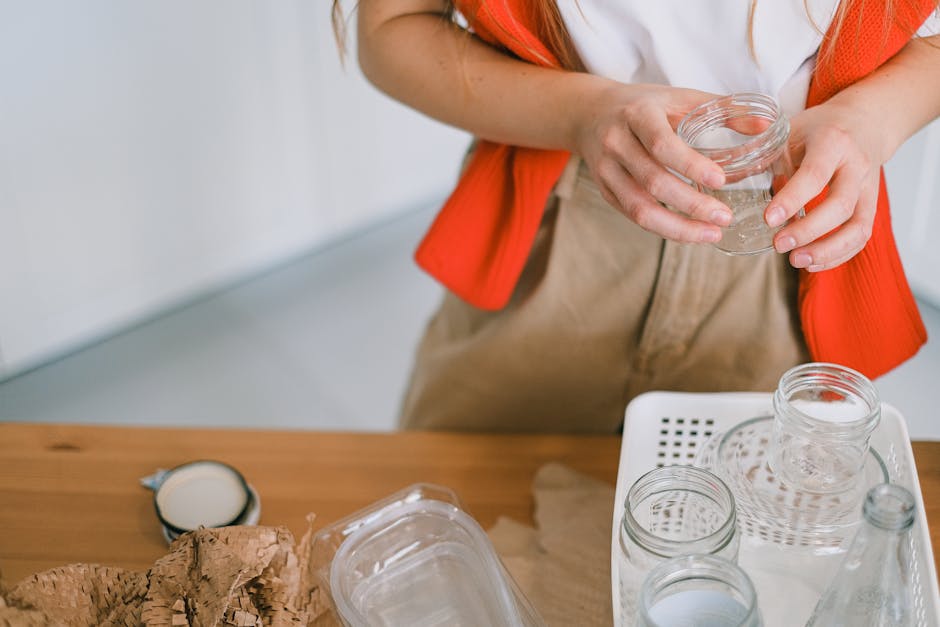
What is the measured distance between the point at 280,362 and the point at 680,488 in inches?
64.3

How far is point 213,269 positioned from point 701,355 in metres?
1.56

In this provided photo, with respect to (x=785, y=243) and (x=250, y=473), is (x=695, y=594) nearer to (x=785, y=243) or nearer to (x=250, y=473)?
(x=785, y=243)

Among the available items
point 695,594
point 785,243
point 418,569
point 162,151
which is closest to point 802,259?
point 785,243

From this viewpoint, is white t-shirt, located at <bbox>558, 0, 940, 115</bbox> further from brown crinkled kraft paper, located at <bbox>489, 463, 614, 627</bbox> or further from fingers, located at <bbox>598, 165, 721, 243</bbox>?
brown crinkled kraft paper, located at <bbox>489, 463, 614, 627</bbox>

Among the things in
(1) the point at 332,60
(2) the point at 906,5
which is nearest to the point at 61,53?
(1) the point at 332,60

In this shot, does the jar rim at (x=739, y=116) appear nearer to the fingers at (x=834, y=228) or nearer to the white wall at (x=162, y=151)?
the fingers at (x=834, y=228)

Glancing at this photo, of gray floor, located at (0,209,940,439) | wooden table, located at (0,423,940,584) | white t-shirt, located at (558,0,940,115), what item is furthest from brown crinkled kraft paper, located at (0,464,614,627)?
gray floor, located at (0,209,940,439)

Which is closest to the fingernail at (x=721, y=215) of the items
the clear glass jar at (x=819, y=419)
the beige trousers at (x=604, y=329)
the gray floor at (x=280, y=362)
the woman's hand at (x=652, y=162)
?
the woman's hand at (x=652, y=162)

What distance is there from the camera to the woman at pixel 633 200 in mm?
693

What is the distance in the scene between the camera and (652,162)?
674 millimetres

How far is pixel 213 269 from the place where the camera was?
7.39 ft

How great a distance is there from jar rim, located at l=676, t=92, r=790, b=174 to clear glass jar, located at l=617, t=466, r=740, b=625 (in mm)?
209

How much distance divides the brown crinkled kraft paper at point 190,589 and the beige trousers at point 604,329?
0.40m

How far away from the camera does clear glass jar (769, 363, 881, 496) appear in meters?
0.67
